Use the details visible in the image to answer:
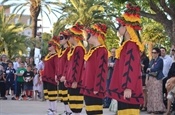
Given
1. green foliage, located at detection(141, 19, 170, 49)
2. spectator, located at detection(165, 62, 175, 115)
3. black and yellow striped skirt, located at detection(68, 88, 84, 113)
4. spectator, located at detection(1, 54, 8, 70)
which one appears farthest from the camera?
green foliage, located at detection(141, 19, 170, 49)

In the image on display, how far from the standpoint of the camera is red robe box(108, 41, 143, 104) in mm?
6652

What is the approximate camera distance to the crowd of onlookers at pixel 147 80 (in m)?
11.9

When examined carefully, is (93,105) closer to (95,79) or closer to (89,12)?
(95,79)

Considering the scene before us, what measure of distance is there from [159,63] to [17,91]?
25.5ft

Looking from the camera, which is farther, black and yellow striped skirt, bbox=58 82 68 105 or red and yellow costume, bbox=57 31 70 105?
black and yellow striped skirt, bbox=58 82 68 105

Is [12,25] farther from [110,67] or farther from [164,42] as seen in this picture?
[110,67]

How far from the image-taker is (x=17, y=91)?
59.0 ft

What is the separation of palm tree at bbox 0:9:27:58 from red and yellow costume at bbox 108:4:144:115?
99.1ft

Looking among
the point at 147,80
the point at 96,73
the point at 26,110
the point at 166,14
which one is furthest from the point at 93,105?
the point at 166,14

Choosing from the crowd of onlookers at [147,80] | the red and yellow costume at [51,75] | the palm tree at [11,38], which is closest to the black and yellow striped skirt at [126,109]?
the crowd of onlookers at [147,80]

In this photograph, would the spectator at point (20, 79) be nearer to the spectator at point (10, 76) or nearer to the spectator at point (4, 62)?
the spectator at point (10, 76)

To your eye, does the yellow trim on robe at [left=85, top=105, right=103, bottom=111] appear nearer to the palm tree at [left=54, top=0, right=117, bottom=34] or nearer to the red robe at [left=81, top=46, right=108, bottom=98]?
the red robe at [left=81, top=46, right=108, bottom=98]

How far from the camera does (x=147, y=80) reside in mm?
12484

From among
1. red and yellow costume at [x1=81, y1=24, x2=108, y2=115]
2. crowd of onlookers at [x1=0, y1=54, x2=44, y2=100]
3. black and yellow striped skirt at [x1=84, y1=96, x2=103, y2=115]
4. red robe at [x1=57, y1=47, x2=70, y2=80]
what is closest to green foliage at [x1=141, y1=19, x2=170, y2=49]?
crowd of onlookers at [x1=0, y1=54, x2=44, y2=100]
